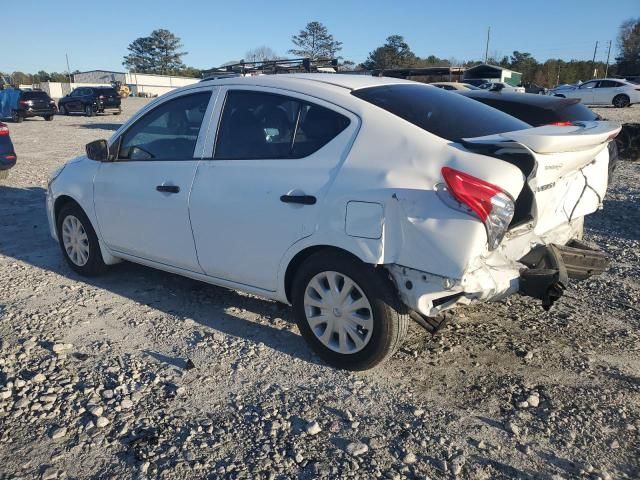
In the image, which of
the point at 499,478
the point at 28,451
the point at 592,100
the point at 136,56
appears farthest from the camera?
the point at 136,56

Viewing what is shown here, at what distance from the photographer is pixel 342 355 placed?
348cm

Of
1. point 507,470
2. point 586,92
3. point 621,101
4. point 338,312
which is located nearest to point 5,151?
point 338,312

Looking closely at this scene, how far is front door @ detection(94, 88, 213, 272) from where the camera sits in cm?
407

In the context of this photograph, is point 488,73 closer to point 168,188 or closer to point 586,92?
point 586,92

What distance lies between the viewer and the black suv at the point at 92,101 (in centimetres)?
2958

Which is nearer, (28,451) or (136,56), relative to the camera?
(28,451)

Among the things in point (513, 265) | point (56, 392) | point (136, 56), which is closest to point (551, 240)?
point (513, 265)

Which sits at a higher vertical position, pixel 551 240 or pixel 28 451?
pixel 551 240

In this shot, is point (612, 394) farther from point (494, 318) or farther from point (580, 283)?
point (580, 283)

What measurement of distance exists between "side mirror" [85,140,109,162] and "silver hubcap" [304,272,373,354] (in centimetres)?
238

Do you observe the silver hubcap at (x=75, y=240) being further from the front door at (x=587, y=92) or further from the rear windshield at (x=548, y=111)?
the front door at (x=587, y=92)

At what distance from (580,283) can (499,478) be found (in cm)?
289

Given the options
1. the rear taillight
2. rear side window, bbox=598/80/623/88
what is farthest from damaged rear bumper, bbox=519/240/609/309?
rear side window, bbox=598/80/623/88

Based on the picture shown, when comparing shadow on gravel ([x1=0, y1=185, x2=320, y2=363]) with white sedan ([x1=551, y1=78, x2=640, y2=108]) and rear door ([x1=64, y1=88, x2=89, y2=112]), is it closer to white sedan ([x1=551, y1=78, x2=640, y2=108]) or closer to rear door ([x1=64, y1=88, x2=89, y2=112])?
rear door ([x1=64, y1=88, x2=89, y2=112])
